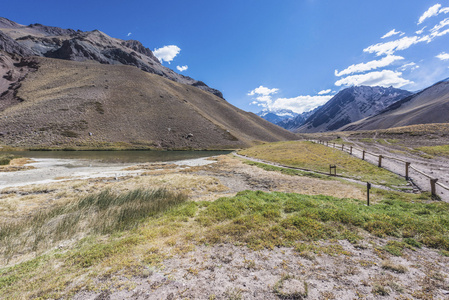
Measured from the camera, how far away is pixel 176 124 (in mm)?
88938

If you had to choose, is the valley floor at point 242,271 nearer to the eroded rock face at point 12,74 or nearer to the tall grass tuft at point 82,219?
the tall grass tuft at point 82,219

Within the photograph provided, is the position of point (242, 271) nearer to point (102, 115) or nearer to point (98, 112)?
point (102, 115)

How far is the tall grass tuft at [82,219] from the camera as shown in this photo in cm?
800

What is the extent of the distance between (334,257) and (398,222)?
4.65 metres

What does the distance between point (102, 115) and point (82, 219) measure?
8822 centimetres

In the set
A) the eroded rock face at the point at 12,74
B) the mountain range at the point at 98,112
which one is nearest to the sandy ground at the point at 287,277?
the mountain range at the point at 98,112

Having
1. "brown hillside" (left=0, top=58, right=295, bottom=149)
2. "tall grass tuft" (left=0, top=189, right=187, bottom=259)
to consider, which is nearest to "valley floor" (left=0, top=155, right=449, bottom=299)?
"tall grass tuft" (left=0, top=189, right=187, bottom=259)

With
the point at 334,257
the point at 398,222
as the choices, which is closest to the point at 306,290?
the point at 334,257

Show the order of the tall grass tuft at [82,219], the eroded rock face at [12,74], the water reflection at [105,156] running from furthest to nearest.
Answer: the eroded rock face at [12,74] < the water reflection at [105,156] < the tall grass tuft at [82,219]

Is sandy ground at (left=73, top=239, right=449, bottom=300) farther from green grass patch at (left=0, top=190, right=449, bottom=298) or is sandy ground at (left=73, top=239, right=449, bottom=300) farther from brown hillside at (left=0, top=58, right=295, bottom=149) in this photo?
brown hillside at (left=0, top=58, right=295, bottom=149)

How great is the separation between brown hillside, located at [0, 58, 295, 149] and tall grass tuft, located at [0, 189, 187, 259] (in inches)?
2541

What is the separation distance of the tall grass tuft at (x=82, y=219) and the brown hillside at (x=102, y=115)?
64.5m

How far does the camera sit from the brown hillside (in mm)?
66750

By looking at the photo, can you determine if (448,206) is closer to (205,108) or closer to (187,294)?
(187,294)
